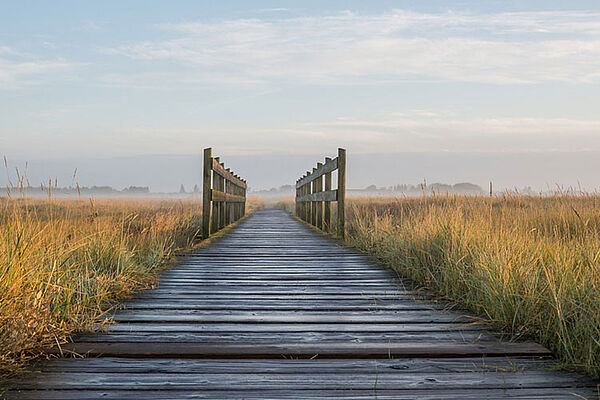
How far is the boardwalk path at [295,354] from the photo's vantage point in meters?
2.02

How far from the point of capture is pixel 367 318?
315 centimetres

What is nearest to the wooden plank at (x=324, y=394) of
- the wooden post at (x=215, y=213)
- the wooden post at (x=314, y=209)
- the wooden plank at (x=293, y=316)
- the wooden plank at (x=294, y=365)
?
the wooden plank at (x=294, y=365)

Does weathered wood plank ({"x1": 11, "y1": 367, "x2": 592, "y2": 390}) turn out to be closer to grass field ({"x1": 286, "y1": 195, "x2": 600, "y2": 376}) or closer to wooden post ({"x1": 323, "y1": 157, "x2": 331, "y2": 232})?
grass field ({"x1": 286, "y1": 195, "x2": 600, "y2": 376})

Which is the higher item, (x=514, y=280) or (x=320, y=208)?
(x=320, y=208)

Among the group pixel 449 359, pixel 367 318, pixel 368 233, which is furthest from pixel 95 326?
pixel 368 233

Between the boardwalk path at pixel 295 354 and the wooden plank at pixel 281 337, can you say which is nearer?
the boardwalk path at pixel 295 354

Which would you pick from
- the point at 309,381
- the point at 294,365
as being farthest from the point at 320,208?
the point at 309,381

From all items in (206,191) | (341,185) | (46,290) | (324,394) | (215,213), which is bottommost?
(324,394)


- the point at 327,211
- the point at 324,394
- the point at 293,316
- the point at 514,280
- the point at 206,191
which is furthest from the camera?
the point at 327,211

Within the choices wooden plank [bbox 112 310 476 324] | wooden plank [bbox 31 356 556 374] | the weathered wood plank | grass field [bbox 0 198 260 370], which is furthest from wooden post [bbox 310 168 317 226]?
the weathered wood plank

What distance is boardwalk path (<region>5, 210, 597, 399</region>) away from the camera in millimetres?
2016

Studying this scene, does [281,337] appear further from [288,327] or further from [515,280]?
[515,280]

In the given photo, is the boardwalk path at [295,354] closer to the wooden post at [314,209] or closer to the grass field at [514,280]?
the grass field at [514,280]

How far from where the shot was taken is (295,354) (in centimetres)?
241
